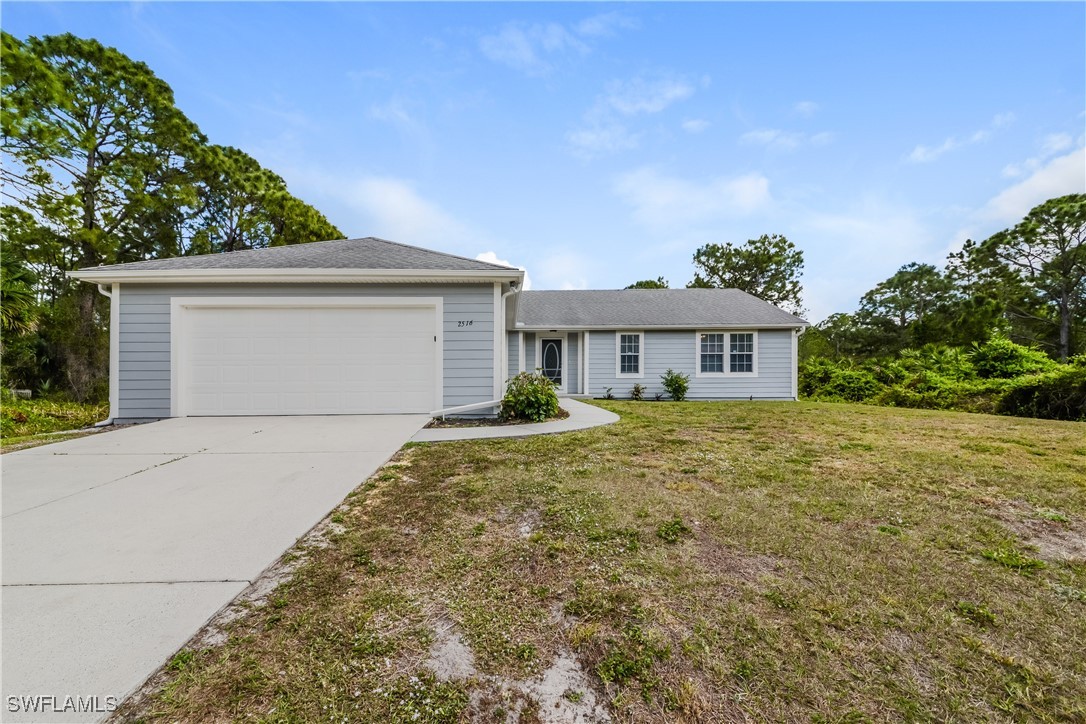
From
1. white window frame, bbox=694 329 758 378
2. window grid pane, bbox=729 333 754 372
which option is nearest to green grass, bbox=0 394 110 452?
white window frame, bbox=694 329 758 378

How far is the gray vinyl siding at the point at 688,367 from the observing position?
1120 cm

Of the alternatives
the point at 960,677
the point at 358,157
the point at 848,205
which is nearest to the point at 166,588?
the point at 960,677

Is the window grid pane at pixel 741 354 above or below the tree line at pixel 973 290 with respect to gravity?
below

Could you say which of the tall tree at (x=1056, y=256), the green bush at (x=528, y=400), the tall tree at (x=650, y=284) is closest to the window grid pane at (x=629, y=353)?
the green bush at (x=528, y=400)

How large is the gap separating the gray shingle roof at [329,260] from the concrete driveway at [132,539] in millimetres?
2978

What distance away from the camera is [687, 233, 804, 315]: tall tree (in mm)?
25422

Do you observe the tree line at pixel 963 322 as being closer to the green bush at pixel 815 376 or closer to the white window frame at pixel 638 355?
the green bush at pixel 815 376

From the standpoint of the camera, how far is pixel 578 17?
896 centimetres

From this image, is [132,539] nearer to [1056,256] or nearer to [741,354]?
[741,354]

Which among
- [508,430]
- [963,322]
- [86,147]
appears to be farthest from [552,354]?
[963,322]

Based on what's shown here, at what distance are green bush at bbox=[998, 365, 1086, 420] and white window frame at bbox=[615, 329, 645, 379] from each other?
25.8ft

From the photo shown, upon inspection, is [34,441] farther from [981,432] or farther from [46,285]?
[46,285]

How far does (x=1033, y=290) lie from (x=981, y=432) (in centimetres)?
2188

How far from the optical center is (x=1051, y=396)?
7898 mm
